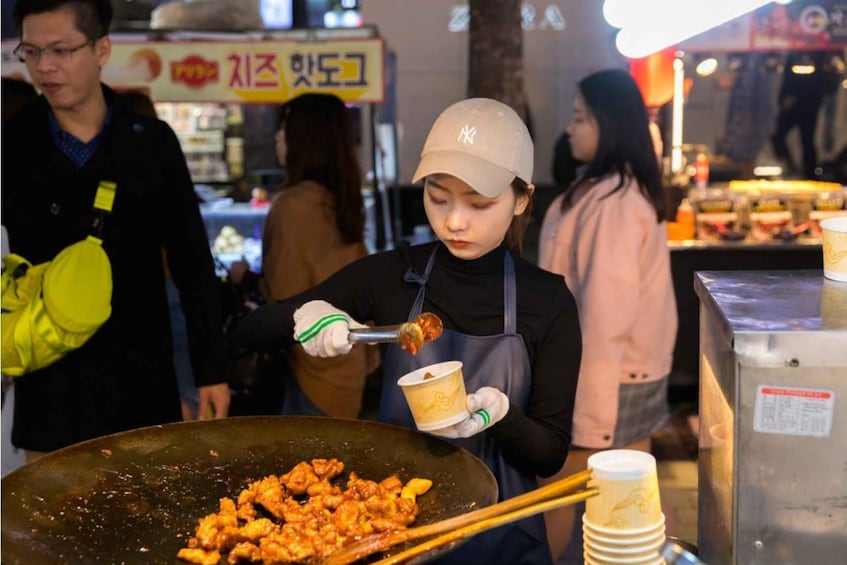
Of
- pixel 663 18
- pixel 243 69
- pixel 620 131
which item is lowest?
pixel 620 131

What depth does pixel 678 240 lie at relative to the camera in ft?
25.8

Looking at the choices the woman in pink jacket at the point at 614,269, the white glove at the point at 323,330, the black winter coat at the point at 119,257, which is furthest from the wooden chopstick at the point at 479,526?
the woman in pink jacket at the point at 614,269

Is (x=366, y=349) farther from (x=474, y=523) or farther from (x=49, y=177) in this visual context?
(x=474, y=523)

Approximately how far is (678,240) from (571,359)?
5.40 meters

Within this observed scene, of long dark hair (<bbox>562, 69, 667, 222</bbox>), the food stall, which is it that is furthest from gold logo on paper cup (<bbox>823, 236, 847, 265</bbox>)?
the food stall

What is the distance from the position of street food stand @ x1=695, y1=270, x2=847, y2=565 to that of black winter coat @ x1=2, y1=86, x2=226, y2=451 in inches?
89.6

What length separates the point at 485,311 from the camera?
2.74 meters

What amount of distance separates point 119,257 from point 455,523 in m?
2.08

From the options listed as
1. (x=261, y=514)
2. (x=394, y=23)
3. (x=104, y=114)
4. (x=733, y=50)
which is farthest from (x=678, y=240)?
(x=394, y=23)

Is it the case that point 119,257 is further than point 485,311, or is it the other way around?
point 119,257

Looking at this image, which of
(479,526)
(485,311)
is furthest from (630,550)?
(485,311)

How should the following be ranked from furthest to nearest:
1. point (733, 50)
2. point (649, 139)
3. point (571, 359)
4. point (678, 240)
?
point (733, 50) < point (678, 240) < point (649, 139) < point (571, 359)

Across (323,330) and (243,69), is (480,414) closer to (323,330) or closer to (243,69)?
(323,330)

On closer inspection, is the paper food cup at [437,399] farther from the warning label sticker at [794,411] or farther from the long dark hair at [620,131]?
the long dark hair at [620,131]
